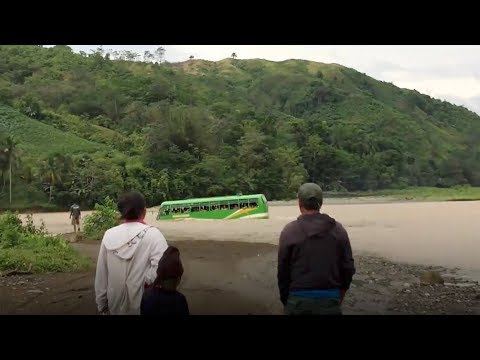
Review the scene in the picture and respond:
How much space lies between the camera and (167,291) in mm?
2008

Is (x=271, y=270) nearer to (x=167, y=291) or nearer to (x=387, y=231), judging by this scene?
(x=167, y=291)

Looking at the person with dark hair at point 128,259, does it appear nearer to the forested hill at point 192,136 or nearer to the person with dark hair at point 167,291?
the person with dark hair at point 167,291

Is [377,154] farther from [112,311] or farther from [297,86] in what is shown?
[112,311]

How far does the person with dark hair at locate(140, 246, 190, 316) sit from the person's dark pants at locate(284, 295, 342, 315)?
0.43 m

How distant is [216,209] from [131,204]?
1541 centimetres

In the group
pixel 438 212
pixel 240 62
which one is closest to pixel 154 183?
pixel 438 212

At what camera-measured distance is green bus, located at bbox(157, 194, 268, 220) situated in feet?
56.1

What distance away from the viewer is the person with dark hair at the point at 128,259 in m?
2.17

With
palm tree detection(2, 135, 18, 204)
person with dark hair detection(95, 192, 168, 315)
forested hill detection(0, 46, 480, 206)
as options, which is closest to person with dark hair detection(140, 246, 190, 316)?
person with dark hair detection(95, 192, 168, 315)

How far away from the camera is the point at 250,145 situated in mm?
26188

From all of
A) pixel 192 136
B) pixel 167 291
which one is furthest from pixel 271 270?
pixel 192 136

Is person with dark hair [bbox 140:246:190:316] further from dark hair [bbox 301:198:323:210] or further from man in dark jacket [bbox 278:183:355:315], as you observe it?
dark hair [bbox 301:198:323:210]

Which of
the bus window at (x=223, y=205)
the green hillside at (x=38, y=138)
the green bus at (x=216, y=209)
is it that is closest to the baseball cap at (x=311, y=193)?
the green bus at (x=216, y=209)

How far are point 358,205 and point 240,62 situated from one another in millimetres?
45412
